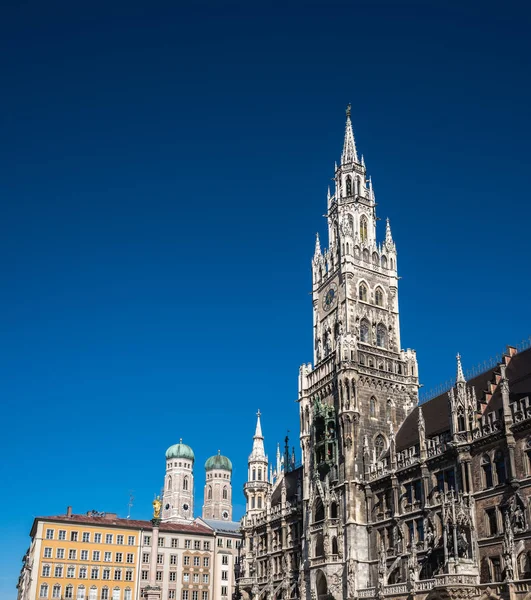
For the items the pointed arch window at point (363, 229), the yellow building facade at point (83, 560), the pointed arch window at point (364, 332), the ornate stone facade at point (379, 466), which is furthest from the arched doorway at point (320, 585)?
the yellow building facade at point (83, 560)

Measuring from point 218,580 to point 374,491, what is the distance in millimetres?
57107

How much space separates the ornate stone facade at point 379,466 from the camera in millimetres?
49188

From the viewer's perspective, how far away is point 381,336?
247 feet

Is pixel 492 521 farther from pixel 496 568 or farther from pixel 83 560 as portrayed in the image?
pixel 83 560

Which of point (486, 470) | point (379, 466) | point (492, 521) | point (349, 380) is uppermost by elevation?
point (349, 380)

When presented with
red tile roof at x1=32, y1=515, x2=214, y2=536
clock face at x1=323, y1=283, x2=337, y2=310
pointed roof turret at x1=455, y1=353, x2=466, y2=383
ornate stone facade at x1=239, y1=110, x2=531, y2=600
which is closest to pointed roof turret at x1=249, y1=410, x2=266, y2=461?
ornate stone facade at x1=239, y1=110, x2=531, y2=600

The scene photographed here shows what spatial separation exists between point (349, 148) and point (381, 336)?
24.7m

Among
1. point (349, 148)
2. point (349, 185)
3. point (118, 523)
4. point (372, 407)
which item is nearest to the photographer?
point (372, 407)

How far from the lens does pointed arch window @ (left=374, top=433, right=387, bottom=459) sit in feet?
221

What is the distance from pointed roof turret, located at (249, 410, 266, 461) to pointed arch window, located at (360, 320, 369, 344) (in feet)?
108

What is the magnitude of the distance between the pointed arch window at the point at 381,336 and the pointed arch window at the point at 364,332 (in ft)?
4.50

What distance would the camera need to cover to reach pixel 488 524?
4988 cm

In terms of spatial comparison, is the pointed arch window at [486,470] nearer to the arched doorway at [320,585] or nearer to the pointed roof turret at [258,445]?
the arched doorway at [320,585]

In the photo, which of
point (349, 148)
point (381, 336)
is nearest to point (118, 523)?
point (381, 336)
